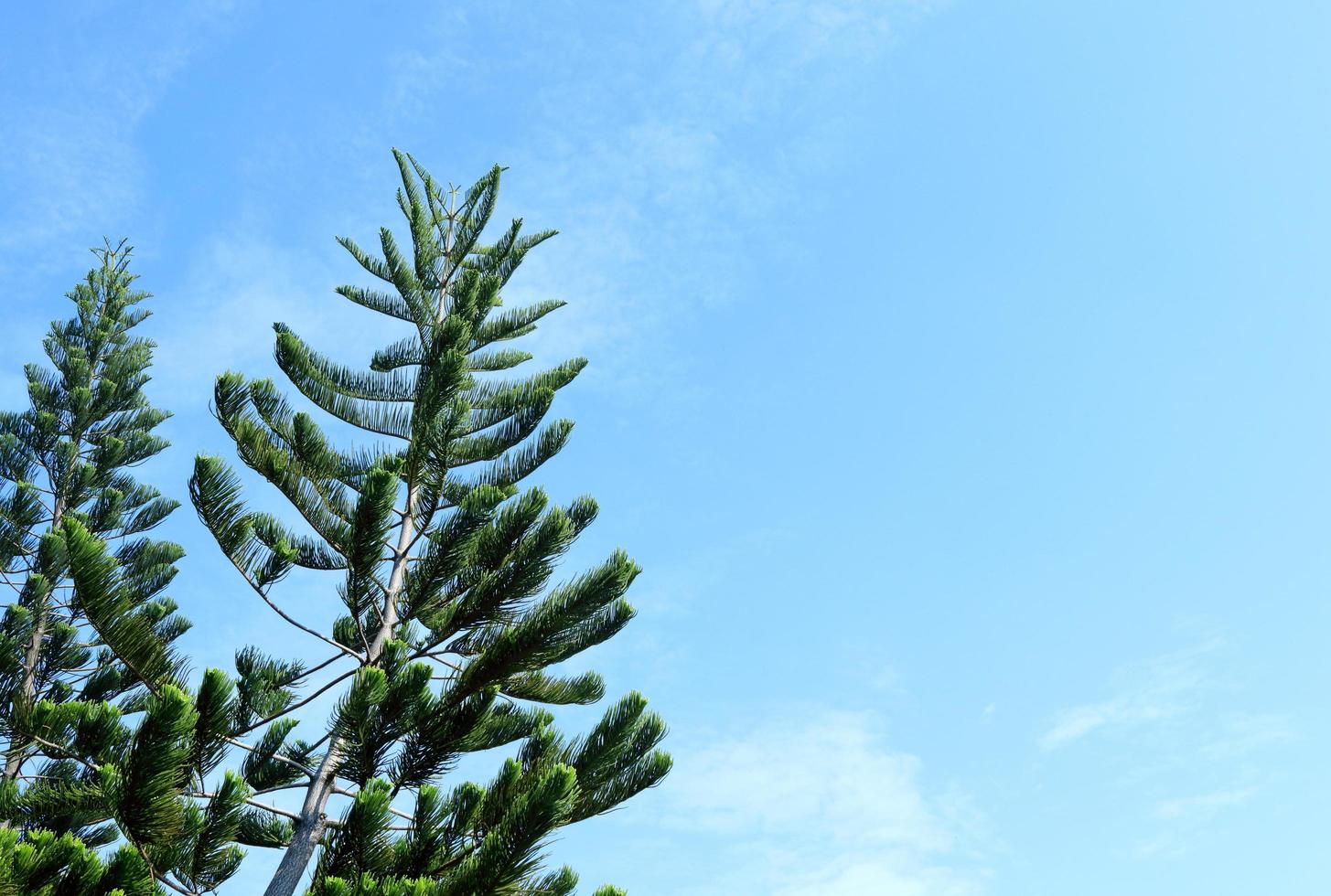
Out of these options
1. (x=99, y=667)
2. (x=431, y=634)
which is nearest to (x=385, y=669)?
(x=431, y=634)

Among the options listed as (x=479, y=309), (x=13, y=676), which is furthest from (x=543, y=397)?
(x=13, y=676)

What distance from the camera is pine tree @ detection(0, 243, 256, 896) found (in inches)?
163

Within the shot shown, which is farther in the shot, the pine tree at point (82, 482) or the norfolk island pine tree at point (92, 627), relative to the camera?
the pine tree at point (82, 482)

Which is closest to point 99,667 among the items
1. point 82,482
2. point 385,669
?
point 82,482

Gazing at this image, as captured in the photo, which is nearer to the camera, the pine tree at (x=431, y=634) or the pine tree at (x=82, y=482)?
the pine tree at (x=431, y=634)

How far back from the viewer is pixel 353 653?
5.39 metres

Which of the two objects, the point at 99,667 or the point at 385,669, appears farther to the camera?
the point at 99,667

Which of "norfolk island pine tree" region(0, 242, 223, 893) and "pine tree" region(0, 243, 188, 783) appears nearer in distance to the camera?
"norfolk island pine tree" region(0, 242, 223, 893)

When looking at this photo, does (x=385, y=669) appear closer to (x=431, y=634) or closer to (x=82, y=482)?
(x=431, y=634)

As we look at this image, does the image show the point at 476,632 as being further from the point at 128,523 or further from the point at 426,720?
the point at 128,523

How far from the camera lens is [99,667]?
9375 mm

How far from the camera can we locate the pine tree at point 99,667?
4133 mm

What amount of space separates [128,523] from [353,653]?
21.4 ft

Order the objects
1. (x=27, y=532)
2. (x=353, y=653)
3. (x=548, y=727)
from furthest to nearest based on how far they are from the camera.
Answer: (x=27, y=532) < (x=353, y=653) < (x=548, y=727)
